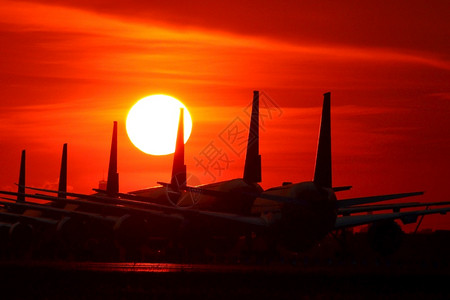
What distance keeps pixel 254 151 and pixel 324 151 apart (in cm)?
1429

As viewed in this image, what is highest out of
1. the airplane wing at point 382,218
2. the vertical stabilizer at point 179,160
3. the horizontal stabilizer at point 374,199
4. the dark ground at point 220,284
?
the vertical stabilizer at point 179,160

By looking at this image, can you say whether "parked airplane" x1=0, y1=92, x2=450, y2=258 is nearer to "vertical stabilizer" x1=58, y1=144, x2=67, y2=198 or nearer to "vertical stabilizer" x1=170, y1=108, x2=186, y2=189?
"vertical stabilizer" x1=170, y1=108, x2=186, y2=189

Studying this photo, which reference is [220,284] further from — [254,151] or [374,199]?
[254,151]

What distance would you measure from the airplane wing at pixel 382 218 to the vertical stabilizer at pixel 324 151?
717 centimetres

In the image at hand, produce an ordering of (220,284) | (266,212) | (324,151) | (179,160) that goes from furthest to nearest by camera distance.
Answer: (179,160) < (266,212) < (324,151) < (220,284)

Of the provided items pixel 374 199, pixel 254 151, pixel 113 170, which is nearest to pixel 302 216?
pixel 374 199

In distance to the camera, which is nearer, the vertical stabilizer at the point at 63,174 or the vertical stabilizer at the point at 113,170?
the vertical stabilizer at the point at 113,170

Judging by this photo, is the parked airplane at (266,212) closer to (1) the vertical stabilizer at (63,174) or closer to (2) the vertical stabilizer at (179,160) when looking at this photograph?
(2) the vertical stabilizer at (179,160)

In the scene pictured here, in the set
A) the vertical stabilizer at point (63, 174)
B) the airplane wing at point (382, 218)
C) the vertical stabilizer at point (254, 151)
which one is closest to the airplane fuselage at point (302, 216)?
the airplane wing at point (382, 218)

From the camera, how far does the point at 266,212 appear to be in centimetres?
6625

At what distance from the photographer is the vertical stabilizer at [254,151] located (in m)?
74.0

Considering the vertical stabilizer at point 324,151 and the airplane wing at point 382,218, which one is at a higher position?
the vertical stabilizer at point 324,151

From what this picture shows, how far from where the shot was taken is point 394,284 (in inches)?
1526

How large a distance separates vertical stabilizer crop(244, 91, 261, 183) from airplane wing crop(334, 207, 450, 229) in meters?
9.39
